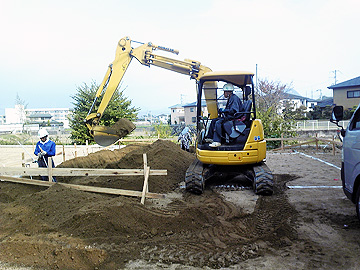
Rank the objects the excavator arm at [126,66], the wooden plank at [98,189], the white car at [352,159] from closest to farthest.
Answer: the white car at [352,159] → the wooden plank at [98,189] → the excavator arm at [126,66]

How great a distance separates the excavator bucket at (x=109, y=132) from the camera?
39.1 ft

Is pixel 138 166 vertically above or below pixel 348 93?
below

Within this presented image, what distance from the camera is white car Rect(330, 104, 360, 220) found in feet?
15.7

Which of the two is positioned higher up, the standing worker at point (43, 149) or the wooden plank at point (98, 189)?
the standing worker at point (43, 149)

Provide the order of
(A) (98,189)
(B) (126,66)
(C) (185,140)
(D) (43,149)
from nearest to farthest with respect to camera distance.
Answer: (A) (98,189), (D) (43,149), (B) (126,66), (C) (185,140)

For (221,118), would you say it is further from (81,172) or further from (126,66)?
(126,66)

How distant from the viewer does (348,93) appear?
37.4m

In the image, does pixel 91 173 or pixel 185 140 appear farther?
pixel 185 140

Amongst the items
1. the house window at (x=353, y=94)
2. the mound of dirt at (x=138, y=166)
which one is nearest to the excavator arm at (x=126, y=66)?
the mound of dirt at (x=138, y=166)

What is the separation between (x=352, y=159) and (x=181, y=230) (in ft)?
9.35

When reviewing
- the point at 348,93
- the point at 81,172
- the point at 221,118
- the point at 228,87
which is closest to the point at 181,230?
the point at 81,172

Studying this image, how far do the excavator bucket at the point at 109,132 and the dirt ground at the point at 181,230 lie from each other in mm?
4390

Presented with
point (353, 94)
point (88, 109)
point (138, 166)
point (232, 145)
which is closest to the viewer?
point (232, 145)

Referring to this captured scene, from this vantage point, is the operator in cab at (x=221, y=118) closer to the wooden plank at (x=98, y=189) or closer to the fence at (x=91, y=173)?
the fence at (x=91, y=173)
